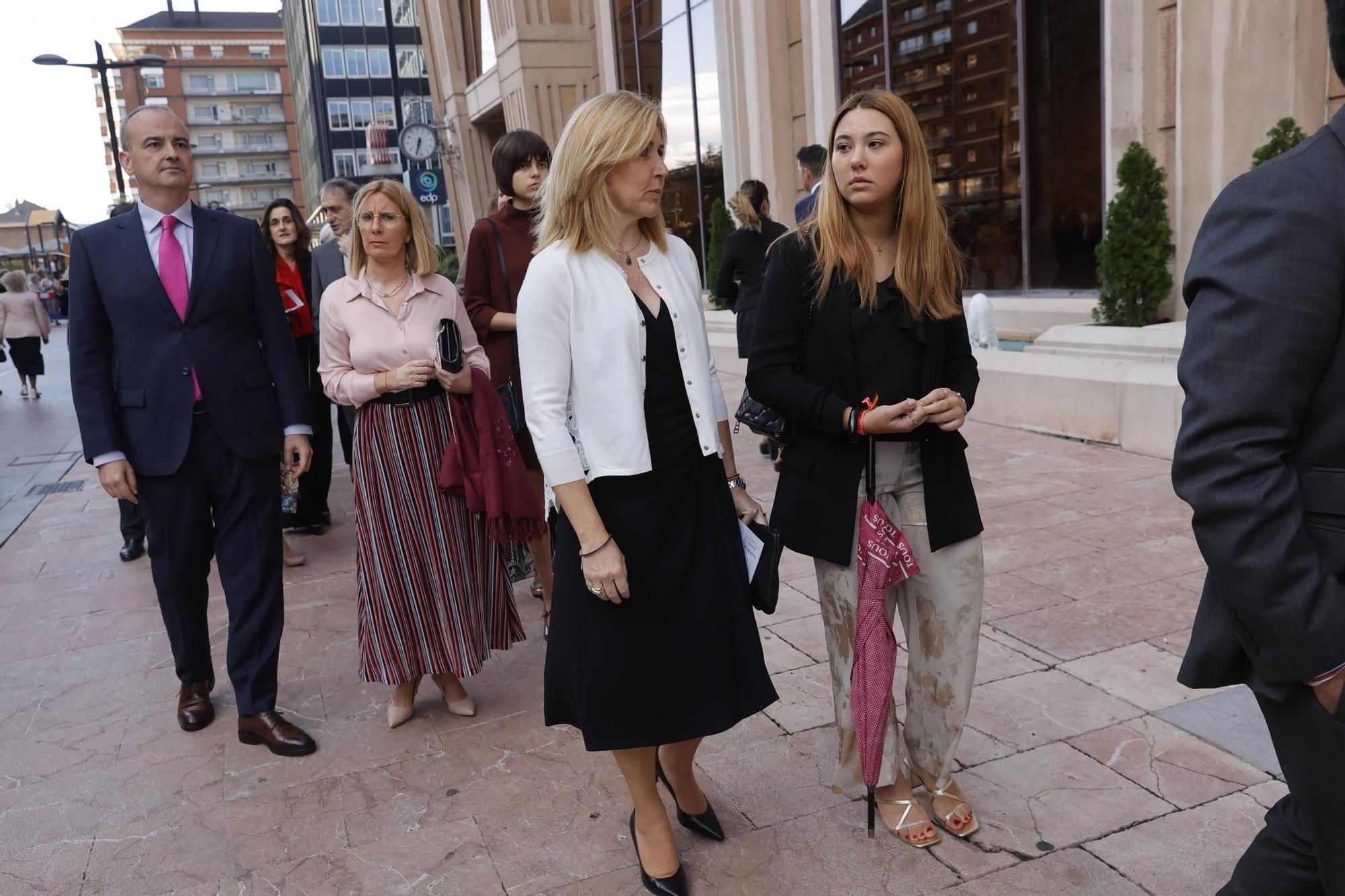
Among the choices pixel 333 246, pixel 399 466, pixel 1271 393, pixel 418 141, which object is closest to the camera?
pixel 1271 393

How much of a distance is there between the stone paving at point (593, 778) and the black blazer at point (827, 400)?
2.83ft

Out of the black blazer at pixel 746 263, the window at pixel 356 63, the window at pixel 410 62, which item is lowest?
the black blazer at pixel 746 263

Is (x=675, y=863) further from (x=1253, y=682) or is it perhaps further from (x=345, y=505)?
(x=345, y=505)

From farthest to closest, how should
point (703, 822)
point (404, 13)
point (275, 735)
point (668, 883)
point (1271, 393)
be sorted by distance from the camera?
point (404, 13), point (275, 735), point (703, 822), point (668, 883), point (1271, 393)

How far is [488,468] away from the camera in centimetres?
392

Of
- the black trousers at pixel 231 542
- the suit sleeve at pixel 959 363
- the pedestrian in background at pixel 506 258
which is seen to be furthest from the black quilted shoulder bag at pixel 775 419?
the black trousers at pixel 231 542

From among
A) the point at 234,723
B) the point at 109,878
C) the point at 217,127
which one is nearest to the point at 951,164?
the point at 234,723

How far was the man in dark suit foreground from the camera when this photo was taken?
4.58 ft

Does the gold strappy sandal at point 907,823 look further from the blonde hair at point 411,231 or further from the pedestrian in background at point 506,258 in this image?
the blonde hair at point 411,231

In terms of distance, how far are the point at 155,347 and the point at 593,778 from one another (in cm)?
212

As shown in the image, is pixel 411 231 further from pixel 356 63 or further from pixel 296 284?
pixel 356 63

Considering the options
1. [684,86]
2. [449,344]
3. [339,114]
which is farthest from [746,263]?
[339,114]

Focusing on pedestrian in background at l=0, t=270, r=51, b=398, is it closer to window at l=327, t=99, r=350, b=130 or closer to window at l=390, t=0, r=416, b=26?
window at l=390, t=0, r=416, b=26

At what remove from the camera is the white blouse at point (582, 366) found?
2.52 metres
